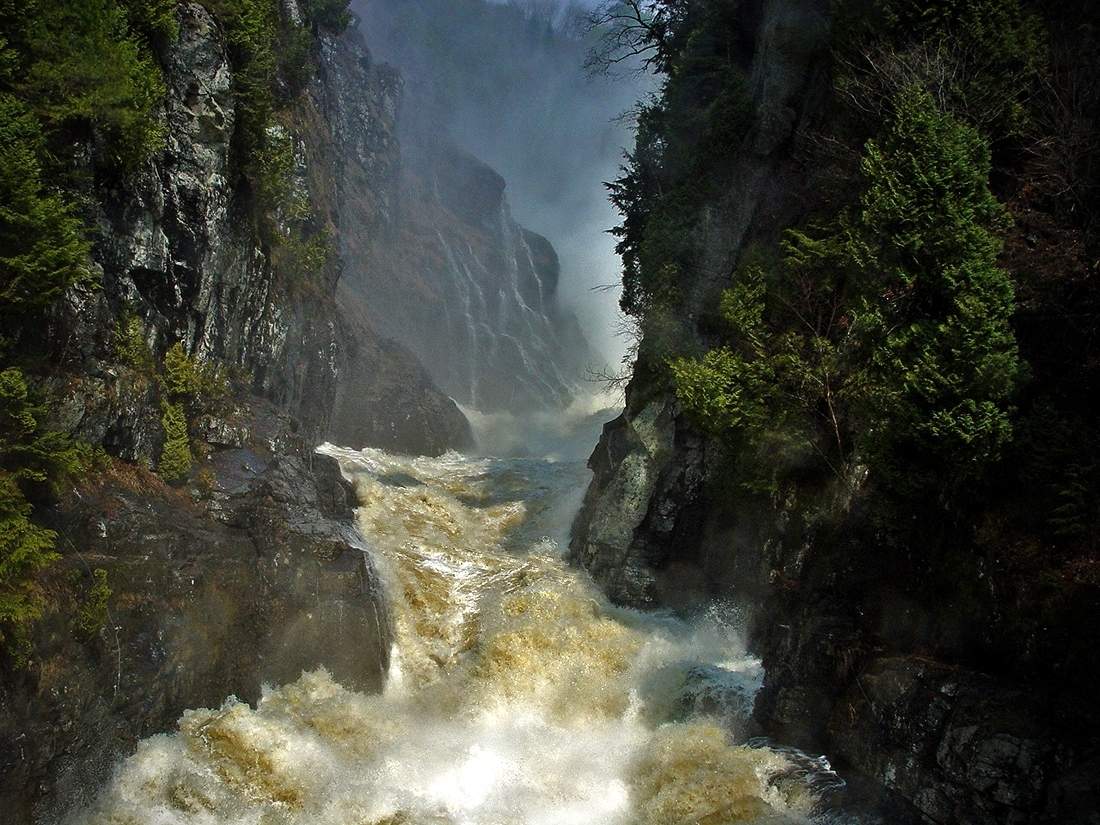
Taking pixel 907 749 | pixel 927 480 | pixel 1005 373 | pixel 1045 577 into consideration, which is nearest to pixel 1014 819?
pixel 907 749

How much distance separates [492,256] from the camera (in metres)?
56.6

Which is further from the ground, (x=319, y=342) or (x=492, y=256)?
(x=492, y=256)

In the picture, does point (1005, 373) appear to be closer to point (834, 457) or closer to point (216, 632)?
point (834, 457)

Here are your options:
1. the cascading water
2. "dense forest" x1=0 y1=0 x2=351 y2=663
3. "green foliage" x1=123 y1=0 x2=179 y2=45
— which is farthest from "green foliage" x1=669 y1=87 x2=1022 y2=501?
"green foliage" x1=123 y1=0 x2=179 y2=45

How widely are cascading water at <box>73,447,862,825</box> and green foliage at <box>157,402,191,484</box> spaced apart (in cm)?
463

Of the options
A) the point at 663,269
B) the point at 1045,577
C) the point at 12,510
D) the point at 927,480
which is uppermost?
the point at 663,269

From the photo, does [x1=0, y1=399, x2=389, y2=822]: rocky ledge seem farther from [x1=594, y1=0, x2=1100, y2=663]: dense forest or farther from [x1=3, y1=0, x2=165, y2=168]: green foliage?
[x1=594, y1=0, x2=1100, y2=663]: dense forest

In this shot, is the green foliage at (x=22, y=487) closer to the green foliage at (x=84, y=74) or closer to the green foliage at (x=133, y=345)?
the green foliage at (x=133, y=345)

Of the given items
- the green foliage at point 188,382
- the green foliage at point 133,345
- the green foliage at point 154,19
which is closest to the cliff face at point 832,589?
the green foliage at point 188,382

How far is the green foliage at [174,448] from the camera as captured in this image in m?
15.4

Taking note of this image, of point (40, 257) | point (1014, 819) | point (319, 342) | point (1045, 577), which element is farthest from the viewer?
point (319, 342)

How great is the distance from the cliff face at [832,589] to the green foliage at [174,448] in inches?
366

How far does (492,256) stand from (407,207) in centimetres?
692

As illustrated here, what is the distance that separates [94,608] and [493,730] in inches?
279
